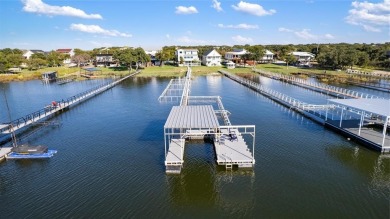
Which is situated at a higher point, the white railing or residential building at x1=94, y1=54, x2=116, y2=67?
residential building at x1=94, y1=54, x2=116, y2=67

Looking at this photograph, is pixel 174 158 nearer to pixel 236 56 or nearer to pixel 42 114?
pixel 42 114

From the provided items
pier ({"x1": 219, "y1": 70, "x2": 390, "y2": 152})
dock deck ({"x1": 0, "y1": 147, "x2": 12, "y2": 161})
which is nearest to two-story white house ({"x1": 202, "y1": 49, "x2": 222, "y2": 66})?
pier ({"x1": 219, "y1": 70, "x2": 390, "y2": 152})

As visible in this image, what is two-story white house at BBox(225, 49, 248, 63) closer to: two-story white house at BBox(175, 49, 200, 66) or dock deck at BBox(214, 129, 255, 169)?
two-story white house at BBox(175, 49, 200, 66)

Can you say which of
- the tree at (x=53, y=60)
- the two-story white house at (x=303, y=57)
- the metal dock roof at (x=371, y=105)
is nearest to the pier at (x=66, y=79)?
the tree at (x=53, y=60)

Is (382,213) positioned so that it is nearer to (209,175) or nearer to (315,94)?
(209,175)

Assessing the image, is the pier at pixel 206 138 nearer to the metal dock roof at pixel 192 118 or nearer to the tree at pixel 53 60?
the metal dock roof at pixel 192 118

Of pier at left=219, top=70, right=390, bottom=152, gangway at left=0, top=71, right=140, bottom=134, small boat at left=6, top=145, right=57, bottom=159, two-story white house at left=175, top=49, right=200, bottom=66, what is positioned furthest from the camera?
two-story white house at left=175, top=49, right=200, bottom=66
